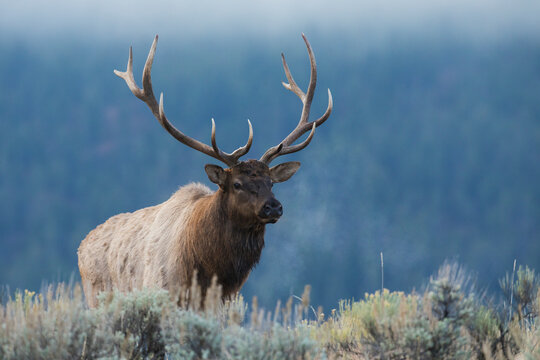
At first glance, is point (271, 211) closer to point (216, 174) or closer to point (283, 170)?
point (216, 174)

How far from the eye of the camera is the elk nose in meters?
5.93

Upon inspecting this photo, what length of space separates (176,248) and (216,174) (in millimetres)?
861

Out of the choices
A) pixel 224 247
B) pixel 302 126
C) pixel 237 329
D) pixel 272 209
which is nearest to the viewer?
pixel 237 329

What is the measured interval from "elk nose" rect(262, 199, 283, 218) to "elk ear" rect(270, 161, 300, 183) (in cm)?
85

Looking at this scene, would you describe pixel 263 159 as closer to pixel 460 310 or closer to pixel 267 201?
pixel 267 201

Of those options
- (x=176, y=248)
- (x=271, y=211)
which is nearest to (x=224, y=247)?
(x=176, y=248)

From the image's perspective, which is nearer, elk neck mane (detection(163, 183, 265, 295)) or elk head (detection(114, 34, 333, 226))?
elk head (detection(114, 34, 333, 226))

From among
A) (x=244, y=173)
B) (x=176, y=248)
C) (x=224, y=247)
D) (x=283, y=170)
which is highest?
(x=283, y=170)

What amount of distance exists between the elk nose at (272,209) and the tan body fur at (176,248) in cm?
37

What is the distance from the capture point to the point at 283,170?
6.83 meters

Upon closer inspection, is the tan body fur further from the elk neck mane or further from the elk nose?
the elk nose

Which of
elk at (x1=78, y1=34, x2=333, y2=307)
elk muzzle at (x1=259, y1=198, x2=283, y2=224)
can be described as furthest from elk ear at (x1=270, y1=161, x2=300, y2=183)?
elk muzzle at (x1=259, y1=198, x2=283, y2=224)

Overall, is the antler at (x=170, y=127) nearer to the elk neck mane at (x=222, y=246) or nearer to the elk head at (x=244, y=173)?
the elk head at (x=244, y=173)

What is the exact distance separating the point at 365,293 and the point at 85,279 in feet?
12.9
